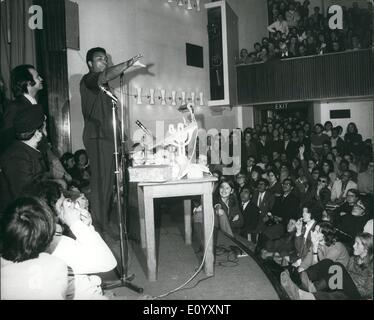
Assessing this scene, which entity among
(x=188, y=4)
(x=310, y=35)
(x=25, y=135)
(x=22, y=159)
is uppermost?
(x=188, y=4)

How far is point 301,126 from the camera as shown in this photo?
30.2 feet

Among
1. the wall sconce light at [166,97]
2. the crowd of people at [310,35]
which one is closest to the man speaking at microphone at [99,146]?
the wall sconce light at [166,97]

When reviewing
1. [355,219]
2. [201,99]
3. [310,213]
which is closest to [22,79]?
[310,213]

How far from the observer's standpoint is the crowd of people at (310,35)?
8734 millimetres

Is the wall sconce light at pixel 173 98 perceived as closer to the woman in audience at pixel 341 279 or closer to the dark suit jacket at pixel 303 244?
the dark suit jacket at pixel 303 244

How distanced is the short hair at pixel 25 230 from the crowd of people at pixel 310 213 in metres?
2.11

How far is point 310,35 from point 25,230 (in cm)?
887

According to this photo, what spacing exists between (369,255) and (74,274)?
106 inches

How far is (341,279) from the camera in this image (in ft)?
11.9

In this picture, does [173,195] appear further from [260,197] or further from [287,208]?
[260,197]

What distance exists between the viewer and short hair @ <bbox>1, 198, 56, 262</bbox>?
1870 millimetres

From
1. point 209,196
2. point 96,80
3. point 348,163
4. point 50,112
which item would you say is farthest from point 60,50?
point 348,163

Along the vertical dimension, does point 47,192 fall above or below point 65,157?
below

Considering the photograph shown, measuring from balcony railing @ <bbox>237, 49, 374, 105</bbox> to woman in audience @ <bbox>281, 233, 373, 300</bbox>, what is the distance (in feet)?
19.5
